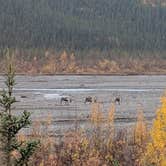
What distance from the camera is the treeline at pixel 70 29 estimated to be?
155 m

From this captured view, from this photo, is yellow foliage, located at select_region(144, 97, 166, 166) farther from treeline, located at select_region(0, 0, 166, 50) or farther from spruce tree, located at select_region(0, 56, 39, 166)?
treeline, located at select_region(0, 0, 166, 50)

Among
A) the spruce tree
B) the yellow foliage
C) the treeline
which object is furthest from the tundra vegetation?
the treeline

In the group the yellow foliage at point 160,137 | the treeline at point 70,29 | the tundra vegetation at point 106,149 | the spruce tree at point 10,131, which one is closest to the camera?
the spruce tree at point 10,131

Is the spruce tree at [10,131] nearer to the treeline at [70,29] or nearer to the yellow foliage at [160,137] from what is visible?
the yellow foliage at [160,137]

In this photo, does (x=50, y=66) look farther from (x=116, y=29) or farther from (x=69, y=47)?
(x=116, y=29)

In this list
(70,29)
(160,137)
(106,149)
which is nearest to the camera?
(160,137)

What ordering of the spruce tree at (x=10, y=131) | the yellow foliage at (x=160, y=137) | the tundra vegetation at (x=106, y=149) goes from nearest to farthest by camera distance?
the spruce tree at (x=10, y=131) → the yellow foliage at (x=160, y=137) → the tundra vegetation at (x=106, y=149)

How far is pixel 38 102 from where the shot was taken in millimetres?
43344

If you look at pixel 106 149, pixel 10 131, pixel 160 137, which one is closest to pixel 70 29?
pixel 106 149

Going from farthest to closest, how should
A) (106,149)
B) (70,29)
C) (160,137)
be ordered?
(70,29), (106,149), (160,137)

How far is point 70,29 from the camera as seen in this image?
173m

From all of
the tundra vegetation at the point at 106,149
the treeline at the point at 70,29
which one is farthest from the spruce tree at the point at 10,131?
the treeline at the point at 70,29

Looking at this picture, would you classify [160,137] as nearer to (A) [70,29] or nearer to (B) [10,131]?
(B) [10,131]

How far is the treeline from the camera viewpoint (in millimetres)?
154975
